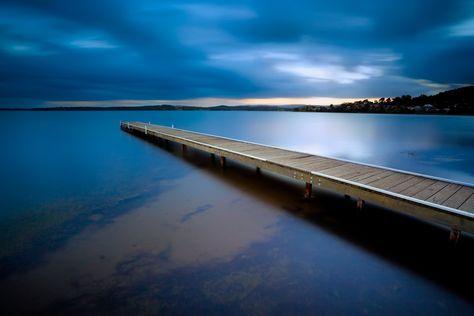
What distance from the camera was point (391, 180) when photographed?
5707 millimetres

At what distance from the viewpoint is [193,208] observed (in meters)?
6.79

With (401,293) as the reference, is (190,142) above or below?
above

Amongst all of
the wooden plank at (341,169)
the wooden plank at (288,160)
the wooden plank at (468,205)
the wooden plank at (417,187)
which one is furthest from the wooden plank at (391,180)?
the wooden plank at (288,160)

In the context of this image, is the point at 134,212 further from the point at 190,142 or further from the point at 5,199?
the point at 190,142

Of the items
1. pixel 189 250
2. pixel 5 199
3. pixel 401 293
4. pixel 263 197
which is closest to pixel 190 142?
pixel 263 197

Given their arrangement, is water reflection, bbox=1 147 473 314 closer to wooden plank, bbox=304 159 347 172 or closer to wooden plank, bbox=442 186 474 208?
wooden plank, bbox=442 186 474 208

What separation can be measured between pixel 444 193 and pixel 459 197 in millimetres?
256

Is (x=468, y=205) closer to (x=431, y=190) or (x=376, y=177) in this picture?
(x=431, y=190)

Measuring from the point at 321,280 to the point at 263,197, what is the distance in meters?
3.81

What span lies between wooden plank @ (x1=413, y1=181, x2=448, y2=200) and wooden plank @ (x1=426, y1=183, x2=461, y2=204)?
0.21ft

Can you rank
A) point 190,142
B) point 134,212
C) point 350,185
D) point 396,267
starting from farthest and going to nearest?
1. point 190,142
2. point 134,212
3. point 350,185
4. point 396,267

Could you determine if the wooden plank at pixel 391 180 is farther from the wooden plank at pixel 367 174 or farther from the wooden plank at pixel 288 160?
the wooden plank at pixel 288 160

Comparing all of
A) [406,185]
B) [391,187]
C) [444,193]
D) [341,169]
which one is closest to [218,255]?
[391,187]

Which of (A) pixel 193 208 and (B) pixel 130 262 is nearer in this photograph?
(B) pixel 130 262
